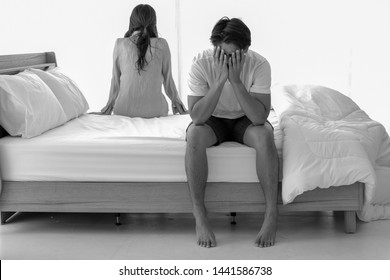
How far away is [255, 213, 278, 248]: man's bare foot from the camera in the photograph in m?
2.97

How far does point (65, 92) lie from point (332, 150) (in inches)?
68.0

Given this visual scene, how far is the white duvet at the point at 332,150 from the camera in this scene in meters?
3.01

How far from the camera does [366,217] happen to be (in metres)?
3.28

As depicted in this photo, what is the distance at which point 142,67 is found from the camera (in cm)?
409

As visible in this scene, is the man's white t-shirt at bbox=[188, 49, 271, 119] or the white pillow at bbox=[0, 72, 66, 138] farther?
the white pillow at bbox=[0, 72, 66, 138]

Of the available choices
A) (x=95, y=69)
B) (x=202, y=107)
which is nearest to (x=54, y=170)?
(x=202, y=107)

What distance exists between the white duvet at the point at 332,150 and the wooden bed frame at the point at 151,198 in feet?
0.29

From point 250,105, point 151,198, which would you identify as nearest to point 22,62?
point 151,198

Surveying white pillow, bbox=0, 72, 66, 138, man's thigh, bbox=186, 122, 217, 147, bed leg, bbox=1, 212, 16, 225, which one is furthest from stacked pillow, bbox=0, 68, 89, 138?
man's thigh, bbox=186, 122, 217, 147

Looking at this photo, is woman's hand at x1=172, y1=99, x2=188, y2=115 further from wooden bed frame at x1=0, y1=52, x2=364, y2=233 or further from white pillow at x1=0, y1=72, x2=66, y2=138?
wooden bed frame at x1=0, y1=52, x2=364, y2=233

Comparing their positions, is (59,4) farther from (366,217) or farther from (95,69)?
(366,217)

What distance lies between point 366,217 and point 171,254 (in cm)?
105

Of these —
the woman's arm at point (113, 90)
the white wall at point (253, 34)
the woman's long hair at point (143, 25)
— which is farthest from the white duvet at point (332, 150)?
the white wall at point (253, 34)

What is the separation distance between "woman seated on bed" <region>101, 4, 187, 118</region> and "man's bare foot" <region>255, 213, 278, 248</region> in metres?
1.33
